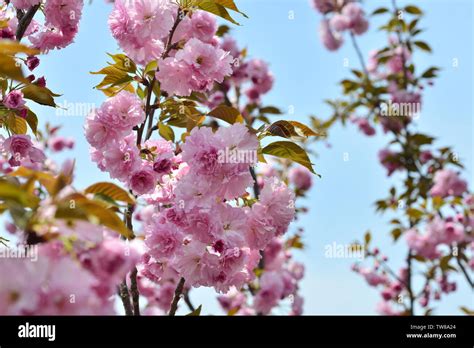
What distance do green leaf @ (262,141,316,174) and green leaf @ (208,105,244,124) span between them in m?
0.12

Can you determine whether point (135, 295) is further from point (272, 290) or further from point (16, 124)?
point (272, 290)

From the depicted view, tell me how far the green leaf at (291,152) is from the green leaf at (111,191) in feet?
2.11

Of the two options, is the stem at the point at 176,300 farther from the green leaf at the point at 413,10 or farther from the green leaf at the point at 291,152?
the green leaf at the point at 413,10

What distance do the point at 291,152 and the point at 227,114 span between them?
0.66ft

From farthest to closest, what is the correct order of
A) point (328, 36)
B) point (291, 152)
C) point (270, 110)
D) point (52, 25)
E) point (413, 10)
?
point (328, 36) → point (413, 10) → point (270, 110) → point (52, 25) → point (291, 152)

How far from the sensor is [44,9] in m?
1.74

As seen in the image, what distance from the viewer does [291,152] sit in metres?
1.41

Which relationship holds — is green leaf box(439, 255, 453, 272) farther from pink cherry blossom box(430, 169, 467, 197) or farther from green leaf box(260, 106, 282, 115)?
green leaf box(260, 106, 282, 115)

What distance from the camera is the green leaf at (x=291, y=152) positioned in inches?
55.2

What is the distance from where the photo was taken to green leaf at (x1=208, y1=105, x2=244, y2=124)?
Answer: 142cm

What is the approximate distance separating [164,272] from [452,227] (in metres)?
3.52

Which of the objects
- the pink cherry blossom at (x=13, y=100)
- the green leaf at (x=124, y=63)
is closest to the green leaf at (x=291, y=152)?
the green leaf at (x=124, y=63)
